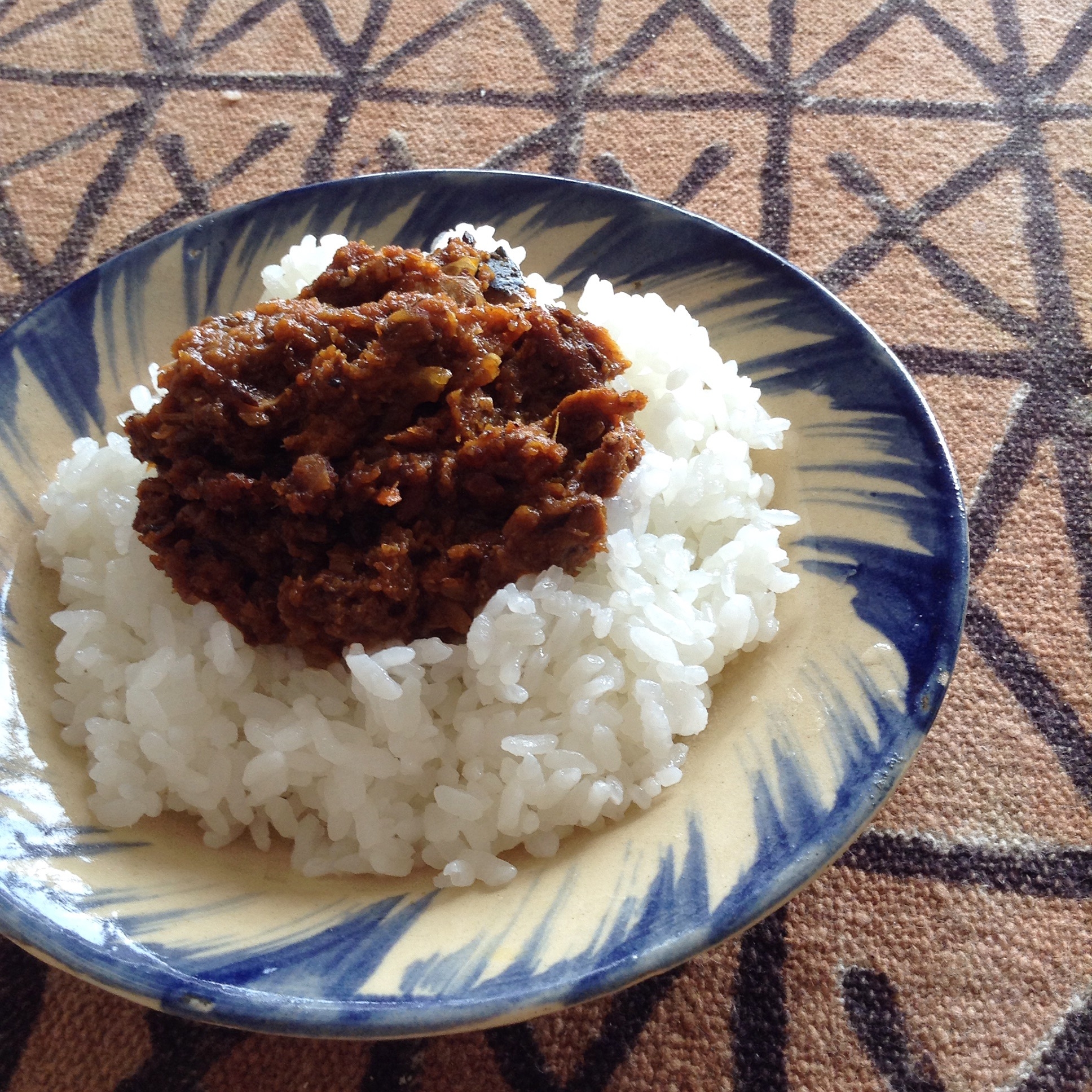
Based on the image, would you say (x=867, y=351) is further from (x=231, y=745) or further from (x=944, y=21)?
(x=944, y=21)

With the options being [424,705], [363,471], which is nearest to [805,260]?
[363,471]

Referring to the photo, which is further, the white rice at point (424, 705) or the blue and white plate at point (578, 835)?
the white rice at point (424, 705)

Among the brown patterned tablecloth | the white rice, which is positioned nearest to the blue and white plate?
the white rice

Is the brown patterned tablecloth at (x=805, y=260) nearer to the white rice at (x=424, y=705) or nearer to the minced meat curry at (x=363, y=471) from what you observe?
the white rice at (x=424, y=705)

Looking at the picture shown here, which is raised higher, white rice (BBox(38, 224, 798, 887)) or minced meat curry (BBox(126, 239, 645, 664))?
minced meat curry (BBox(126, 239, 645, 664))

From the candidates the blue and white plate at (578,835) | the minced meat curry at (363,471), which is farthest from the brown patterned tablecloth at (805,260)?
the minced meat curry at (363,471)

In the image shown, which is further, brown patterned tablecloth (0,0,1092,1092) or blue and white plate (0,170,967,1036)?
brown patterned tablecloth (0,0,1092,1092)

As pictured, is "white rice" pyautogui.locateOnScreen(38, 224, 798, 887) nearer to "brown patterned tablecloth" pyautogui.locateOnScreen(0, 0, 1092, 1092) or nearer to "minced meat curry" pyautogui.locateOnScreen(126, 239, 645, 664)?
"minced meat curry" pyautogui.locateOnScreen(126, 239, 645, 664)
